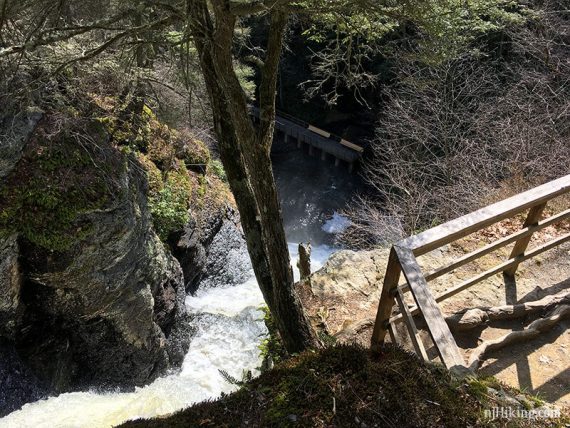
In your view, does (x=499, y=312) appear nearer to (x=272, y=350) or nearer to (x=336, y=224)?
(x=272, y=350)

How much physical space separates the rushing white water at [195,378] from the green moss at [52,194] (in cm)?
249

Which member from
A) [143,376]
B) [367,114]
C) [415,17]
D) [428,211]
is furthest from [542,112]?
[143,376]

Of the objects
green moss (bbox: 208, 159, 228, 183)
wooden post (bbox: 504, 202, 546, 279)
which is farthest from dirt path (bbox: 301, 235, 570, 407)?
green moss (bbox: 208, 159, 228, 183)

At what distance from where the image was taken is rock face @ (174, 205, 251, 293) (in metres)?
10.2

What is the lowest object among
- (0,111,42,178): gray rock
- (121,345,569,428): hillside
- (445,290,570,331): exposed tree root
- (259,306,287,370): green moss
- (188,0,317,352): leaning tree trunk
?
(121,345,569,428): hillside

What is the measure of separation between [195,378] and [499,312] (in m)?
6.46

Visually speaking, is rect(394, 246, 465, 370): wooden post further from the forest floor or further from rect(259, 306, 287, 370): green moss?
rect(259, 306, 287, 370): green moss

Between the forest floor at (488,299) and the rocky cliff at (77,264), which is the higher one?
the rocky cliff at (77,264)

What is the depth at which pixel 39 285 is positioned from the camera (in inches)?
256

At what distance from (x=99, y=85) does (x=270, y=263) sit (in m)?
7.76

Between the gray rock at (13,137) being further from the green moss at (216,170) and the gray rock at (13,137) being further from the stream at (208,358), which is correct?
the green moss at (216,170)

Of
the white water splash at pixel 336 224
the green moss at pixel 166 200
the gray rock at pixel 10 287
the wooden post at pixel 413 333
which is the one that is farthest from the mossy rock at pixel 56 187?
the white water splash at pixel 336 224

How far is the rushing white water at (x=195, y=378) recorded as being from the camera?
6254mm

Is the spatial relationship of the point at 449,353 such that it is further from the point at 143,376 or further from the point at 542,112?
the point at 542,112
